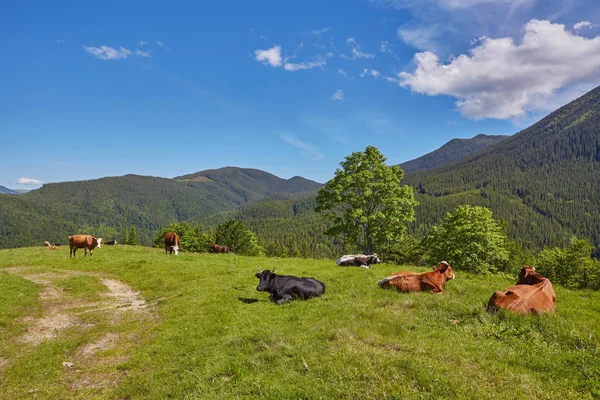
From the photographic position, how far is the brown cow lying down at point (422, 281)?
12523 mm

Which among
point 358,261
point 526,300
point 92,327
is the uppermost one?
point 526,300

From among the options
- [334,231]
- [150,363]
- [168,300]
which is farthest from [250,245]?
[150,363]

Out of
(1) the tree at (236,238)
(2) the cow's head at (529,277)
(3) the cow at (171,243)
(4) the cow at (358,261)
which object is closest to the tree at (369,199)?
(4) the cow at (358,261)

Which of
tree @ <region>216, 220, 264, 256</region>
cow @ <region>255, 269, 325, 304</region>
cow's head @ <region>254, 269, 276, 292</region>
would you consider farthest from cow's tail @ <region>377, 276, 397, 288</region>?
tree @ <region>216, 220, 264, 256</region>

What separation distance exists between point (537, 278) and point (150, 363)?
514 inches

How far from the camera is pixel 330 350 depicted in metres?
7.50

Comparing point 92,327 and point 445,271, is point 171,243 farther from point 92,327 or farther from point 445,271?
point 445,271

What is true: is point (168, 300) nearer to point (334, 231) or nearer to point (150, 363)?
point (150, 363)

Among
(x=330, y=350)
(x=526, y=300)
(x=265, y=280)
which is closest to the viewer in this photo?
(x=330, y=350)

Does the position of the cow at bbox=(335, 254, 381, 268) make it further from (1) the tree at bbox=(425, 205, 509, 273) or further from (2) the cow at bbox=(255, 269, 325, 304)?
(1) the tree at bbox=(425, 205, 509, 273)

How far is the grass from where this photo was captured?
5.94 metres

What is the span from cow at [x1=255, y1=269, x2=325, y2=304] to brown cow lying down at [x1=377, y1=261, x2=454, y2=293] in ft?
10.2

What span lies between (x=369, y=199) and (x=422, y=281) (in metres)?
23.3

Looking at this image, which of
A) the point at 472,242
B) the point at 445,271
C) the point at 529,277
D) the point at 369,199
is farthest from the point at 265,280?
the point at 472,242
